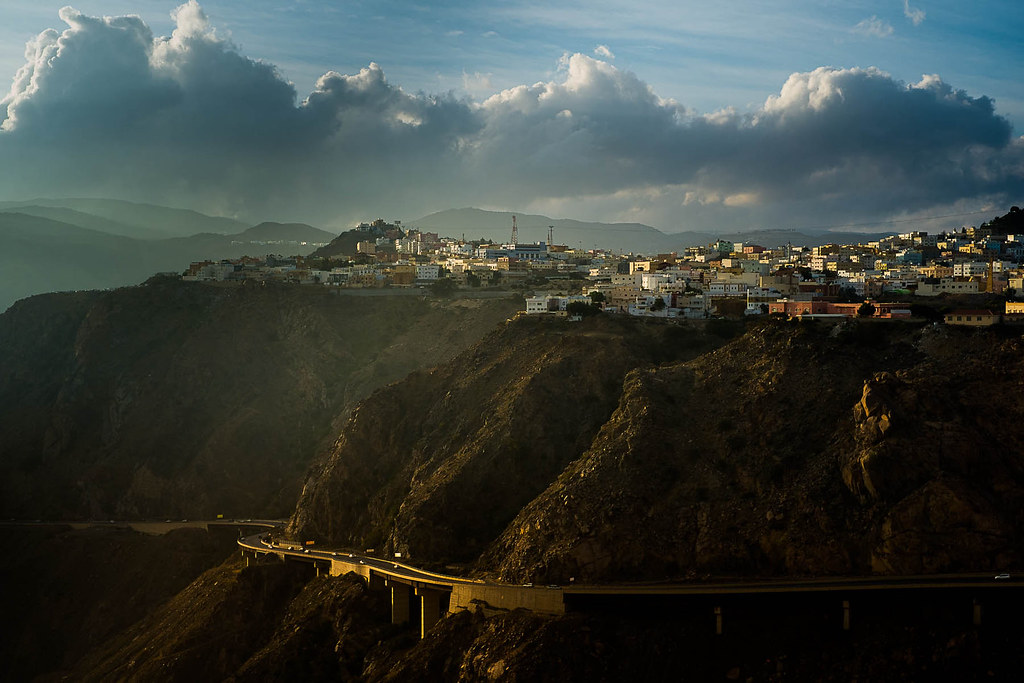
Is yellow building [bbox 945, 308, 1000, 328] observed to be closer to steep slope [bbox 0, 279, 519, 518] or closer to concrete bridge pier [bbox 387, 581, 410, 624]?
concrete bridge pier [bbox 387, 581, 410, 624]

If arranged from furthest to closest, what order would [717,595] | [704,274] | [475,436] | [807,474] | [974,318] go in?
[704,274]
[475,436]
[974,318]
[807,474]
[717,595]

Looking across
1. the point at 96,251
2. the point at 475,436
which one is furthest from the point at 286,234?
the point at 475,436

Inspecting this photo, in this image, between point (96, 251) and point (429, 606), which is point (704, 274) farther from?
point (96, 251)

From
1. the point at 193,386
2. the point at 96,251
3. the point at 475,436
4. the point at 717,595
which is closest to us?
the point at 717,595

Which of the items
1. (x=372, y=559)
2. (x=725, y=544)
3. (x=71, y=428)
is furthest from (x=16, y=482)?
(x=725, y=544)

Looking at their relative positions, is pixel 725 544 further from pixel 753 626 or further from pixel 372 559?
pixel 372 559
